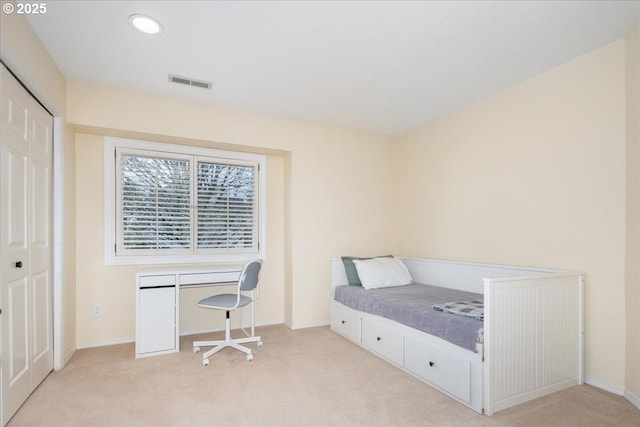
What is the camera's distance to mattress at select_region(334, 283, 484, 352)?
7.50 ft

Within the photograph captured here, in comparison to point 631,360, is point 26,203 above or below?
above

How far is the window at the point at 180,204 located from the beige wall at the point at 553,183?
7.58 ft

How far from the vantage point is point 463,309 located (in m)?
2.49

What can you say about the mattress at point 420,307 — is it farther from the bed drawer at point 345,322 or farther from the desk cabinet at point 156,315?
the desk cabinet at point 156,315

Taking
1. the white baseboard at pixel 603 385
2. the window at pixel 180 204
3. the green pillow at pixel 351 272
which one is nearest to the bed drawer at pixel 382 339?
the green pillow at pixel 351 272

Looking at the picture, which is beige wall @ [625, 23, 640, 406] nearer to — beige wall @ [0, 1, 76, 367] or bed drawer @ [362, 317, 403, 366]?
bed drawer @ [362, 317, 403, 366]

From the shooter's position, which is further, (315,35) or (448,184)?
(448,184)

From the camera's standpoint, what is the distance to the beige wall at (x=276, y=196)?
3328mm

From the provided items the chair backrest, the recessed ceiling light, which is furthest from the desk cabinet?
the recessed ceiling light

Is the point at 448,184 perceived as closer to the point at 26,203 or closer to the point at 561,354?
the point at 561,354

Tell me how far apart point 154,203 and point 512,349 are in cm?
351

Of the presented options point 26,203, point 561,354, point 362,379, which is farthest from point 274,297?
point 561,354

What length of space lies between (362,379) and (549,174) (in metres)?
2.27

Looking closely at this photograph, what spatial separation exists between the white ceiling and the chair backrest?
1.67m
